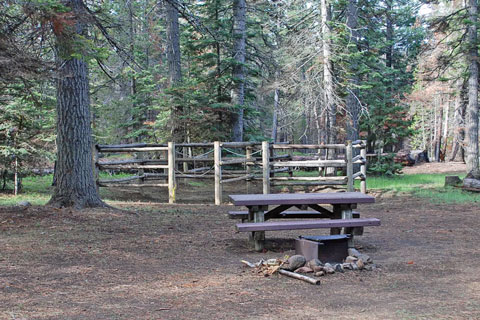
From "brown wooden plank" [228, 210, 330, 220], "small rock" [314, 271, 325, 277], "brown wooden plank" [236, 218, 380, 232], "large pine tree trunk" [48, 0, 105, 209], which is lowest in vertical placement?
"small rock" [314, 271, 325, 277]

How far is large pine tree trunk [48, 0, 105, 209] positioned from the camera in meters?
8.96

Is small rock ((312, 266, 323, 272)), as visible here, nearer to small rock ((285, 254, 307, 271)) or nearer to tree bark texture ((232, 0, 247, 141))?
small rock ((285, 254, 307, 271))

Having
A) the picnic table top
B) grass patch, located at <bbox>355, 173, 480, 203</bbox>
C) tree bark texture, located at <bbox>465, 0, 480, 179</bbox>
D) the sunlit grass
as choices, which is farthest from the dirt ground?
tree bark texture, located at <bbox>465, 0, 480, 179</bbox>

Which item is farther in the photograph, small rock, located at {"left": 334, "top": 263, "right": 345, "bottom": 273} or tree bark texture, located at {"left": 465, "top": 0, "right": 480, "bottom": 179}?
tree bark texture, located at {"left": 465, "top": 0, "right": 480, "bottom": 179}

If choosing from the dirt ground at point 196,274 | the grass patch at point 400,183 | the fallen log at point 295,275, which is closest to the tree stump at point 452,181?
the grass patch at point 400,183

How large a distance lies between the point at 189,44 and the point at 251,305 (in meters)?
15.5

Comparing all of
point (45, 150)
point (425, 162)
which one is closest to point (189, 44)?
point (45, 150)

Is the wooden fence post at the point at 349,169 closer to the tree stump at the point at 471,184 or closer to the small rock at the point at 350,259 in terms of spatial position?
the tree stump at the point at 471,184

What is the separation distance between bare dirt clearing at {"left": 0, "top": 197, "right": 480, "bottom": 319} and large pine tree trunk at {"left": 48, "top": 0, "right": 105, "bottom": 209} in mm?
648

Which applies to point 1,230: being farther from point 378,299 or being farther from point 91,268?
point 378,299

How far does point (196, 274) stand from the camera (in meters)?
5.32

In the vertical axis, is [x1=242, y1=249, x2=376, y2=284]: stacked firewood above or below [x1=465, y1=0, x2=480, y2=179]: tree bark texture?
below

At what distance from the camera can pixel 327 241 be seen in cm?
580

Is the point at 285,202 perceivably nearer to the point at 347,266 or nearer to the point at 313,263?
the point at 313,263
